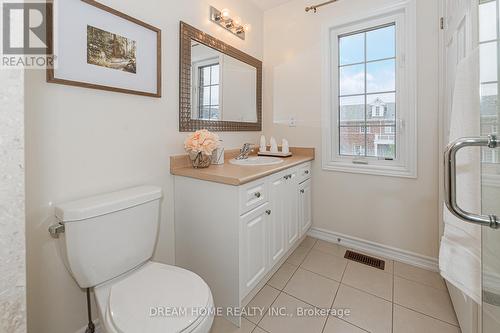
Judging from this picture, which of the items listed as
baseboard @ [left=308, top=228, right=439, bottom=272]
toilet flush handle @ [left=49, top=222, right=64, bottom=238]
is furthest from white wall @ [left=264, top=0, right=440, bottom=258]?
toilet flush handle @ [left=49, top=222, right=64, bottom=238]

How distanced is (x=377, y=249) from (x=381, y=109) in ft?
4.09

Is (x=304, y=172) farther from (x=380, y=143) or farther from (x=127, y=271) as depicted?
(x=127, y=271)

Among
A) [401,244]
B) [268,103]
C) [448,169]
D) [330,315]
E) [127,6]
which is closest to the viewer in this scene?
[448,169]

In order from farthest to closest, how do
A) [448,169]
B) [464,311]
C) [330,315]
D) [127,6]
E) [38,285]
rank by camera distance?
[330,315]
[127,6]
[464,311]
[38,285]
[448,169]

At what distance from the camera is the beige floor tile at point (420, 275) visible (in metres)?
1.67

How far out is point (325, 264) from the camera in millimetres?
1916

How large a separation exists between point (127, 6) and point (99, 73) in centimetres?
44

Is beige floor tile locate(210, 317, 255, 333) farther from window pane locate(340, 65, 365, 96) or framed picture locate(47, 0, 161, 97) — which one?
window pane locate(340, 65, 365, 96)

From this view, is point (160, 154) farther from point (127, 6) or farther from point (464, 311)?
point (464, 311)

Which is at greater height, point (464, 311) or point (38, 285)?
point (38, 285)

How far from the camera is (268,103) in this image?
259 centimetres

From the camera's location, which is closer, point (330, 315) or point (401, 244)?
point (330, 315)

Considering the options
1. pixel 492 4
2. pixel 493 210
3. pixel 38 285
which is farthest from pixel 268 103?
pixel 38 285

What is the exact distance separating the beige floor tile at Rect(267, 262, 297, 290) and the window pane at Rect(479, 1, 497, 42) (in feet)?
5.54
